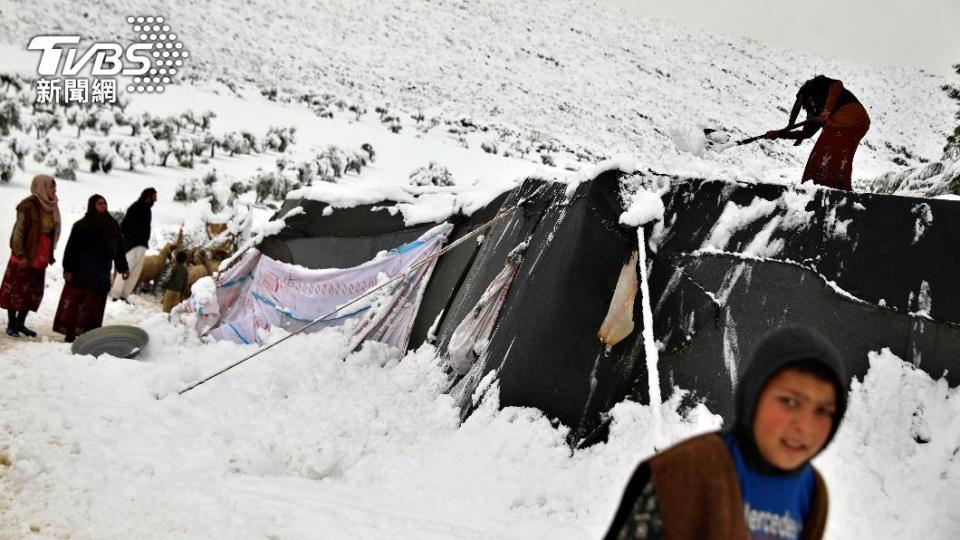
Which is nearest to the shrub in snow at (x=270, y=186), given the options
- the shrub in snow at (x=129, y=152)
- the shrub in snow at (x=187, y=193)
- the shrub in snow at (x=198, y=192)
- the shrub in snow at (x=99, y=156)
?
the shrub in snow at (x=198, y=192)

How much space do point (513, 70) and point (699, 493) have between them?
49856 millimetres

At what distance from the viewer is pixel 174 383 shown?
4898 mm

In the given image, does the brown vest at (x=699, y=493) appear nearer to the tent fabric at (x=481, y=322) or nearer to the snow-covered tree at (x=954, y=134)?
Result: the tent fabric at (x=481, y=322)

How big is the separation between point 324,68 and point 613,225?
→ 137 ft

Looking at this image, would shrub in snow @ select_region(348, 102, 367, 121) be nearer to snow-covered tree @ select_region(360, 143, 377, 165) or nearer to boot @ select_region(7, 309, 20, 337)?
snow-covered tree @ select_region(360, 143, 377, 165)

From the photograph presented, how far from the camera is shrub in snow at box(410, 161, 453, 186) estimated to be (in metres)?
21.9

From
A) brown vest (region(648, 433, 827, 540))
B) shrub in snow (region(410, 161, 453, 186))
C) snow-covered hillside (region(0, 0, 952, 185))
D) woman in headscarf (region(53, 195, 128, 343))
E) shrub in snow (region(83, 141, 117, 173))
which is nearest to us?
brown vest (region(648, 433, 827, 540))

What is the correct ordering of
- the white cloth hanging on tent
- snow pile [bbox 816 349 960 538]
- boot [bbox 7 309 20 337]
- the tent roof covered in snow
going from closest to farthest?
1. snow pile [bbox 816 349 960 538]
2. the tent roof covered in snow
3. the white cloth hanging on tent
4. boot [bbox 7 309 20 337]

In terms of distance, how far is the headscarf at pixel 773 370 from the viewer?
A: 1188 mm

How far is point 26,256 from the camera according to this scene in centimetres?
644

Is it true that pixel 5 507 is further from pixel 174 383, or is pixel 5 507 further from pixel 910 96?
pixel 910 96

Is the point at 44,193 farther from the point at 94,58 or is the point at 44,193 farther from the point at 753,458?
the point at 94,58

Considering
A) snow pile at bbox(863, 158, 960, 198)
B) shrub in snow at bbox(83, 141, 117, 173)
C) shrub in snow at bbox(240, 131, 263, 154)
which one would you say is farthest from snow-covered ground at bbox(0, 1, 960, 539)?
shrub in snow at bbox(240, 131, 263, 154)

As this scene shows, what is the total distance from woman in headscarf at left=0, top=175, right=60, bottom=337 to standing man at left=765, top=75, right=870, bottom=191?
6.60m
